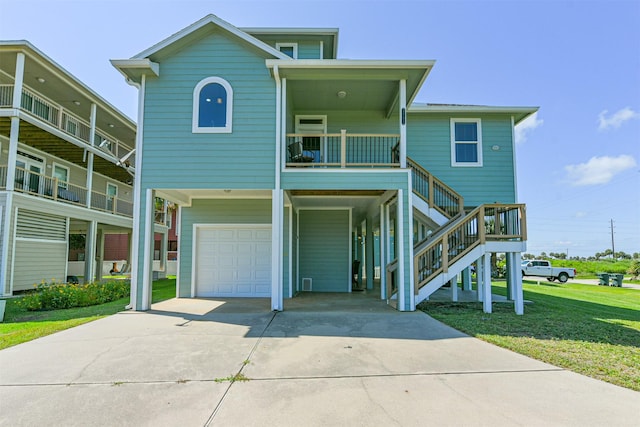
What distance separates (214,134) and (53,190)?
9.94 metres

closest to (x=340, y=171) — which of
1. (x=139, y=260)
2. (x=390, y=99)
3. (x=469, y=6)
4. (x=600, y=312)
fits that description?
(x=390, y=99)

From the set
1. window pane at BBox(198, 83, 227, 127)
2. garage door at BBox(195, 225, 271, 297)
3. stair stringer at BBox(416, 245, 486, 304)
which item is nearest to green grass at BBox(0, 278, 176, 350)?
garage door at BBox(195, 225, 271, 297)

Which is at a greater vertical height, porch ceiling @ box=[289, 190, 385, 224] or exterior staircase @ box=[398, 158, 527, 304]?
porch ceiling @ box=[289, 190, 385, 224]

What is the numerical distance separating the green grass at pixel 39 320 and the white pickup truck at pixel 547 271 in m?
24.1

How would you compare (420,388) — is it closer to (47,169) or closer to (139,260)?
(139,260)

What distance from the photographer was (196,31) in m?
8.06

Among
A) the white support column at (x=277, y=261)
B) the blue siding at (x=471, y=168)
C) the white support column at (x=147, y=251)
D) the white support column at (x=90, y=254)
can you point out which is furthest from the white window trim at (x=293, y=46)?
the white support column at (x=90, y=254)

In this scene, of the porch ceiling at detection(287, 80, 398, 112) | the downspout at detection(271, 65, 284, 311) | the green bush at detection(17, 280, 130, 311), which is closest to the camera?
the downspout at detection(271, 65, 284, 311)

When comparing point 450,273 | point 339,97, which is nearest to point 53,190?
point 339,97

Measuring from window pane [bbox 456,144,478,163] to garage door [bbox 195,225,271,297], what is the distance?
6.63 m

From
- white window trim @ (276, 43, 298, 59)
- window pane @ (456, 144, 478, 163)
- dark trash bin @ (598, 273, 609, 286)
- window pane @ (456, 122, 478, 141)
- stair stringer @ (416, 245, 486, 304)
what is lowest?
dark trash bin @ (598, 273, 609, 286)

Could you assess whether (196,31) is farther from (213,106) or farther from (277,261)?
(277,261)

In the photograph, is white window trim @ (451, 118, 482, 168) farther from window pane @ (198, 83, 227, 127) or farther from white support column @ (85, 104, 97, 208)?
white support column @ (85, 104, 97, 208)

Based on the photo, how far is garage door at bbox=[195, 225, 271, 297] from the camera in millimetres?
10492
